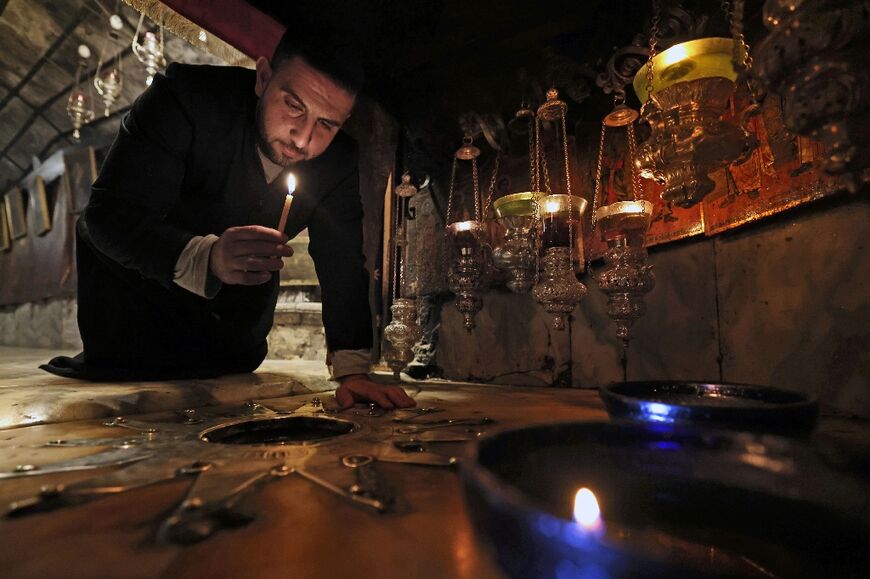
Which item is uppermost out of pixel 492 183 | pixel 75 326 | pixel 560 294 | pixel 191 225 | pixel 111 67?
pixel 111 67

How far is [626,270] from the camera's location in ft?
7.22

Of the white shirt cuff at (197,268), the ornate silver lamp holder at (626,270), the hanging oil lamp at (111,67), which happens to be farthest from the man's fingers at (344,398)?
the hanging oil lamp at (111,67)

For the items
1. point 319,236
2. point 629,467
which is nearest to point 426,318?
point 319,236

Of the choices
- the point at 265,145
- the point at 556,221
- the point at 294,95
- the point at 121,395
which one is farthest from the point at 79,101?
the point at 556,221

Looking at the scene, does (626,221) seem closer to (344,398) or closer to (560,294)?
(560,294)

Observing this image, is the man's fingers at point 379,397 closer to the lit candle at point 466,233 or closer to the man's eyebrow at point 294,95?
the lit candle at point 466,233

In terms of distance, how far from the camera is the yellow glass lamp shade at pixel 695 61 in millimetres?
1737

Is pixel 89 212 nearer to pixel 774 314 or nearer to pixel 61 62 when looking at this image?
pixel 774 314

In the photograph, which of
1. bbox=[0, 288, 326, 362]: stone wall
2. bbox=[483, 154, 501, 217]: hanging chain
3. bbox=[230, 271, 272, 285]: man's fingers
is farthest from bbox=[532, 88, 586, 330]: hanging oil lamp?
bbox=[0, 288, 326, 362]: stone wall

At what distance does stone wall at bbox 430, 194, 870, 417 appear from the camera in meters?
1.89

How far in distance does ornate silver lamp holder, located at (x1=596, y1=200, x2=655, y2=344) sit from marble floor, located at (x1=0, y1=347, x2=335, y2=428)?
1.95 meters

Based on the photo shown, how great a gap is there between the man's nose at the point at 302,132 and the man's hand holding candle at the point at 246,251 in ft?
2.41

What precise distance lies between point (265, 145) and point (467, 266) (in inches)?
59.4

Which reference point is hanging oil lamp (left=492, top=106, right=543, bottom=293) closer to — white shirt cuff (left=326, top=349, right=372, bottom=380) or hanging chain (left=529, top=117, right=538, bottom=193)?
hanging chain (left=529, top=117, right=538, bottom=193)
